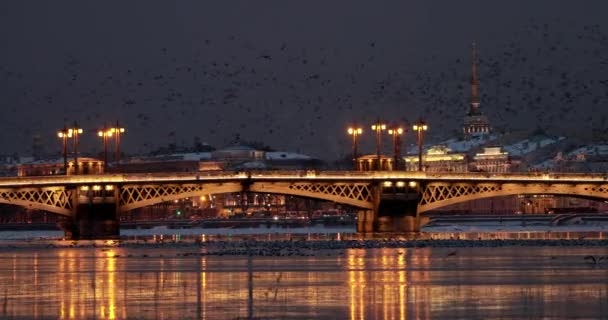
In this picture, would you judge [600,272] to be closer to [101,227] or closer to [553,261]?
[553,261]

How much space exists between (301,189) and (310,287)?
8546cm

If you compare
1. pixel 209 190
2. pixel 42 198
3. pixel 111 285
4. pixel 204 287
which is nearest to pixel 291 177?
pixel 209 190

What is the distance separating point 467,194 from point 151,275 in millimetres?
82379

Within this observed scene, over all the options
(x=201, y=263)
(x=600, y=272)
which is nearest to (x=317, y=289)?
(x=600, y=272)

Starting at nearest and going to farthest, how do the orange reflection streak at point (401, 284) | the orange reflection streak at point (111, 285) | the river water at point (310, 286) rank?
the orange reflection streak at point (401, 284) < the river water at point (310, 286) < the orange reflection streak at point (111, 285)

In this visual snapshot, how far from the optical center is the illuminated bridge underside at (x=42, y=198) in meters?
141

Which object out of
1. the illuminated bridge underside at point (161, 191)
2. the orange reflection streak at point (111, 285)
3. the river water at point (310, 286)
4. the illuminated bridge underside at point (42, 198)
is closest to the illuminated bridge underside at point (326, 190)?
the illuminated bridge underside at point (161, 191)

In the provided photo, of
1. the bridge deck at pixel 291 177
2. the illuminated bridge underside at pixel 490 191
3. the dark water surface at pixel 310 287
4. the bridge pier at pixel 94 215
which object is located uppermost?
the bridge deck at pixel 291 177

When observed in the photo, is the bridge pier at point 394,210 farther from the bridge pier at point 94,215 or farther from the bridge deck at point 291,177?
the bridge pier at point 94,215

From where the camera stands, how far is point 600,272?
65625 mm

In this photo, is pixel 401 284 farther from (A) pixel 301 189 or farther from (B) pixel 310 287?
(A) pixel 301 189

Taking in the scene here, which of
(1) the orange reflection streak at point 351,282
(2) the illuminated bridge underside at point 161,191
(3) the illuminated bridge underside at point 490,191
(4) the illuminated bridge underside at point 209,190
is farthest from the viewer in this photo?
(3) the illuminated bridge underside at point 490,191

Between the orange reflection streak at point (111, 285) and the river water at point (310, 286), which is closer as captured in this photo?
the river water at point (310, 286)

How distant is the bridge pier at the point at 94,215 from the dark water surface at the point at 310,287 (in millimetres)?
54163
